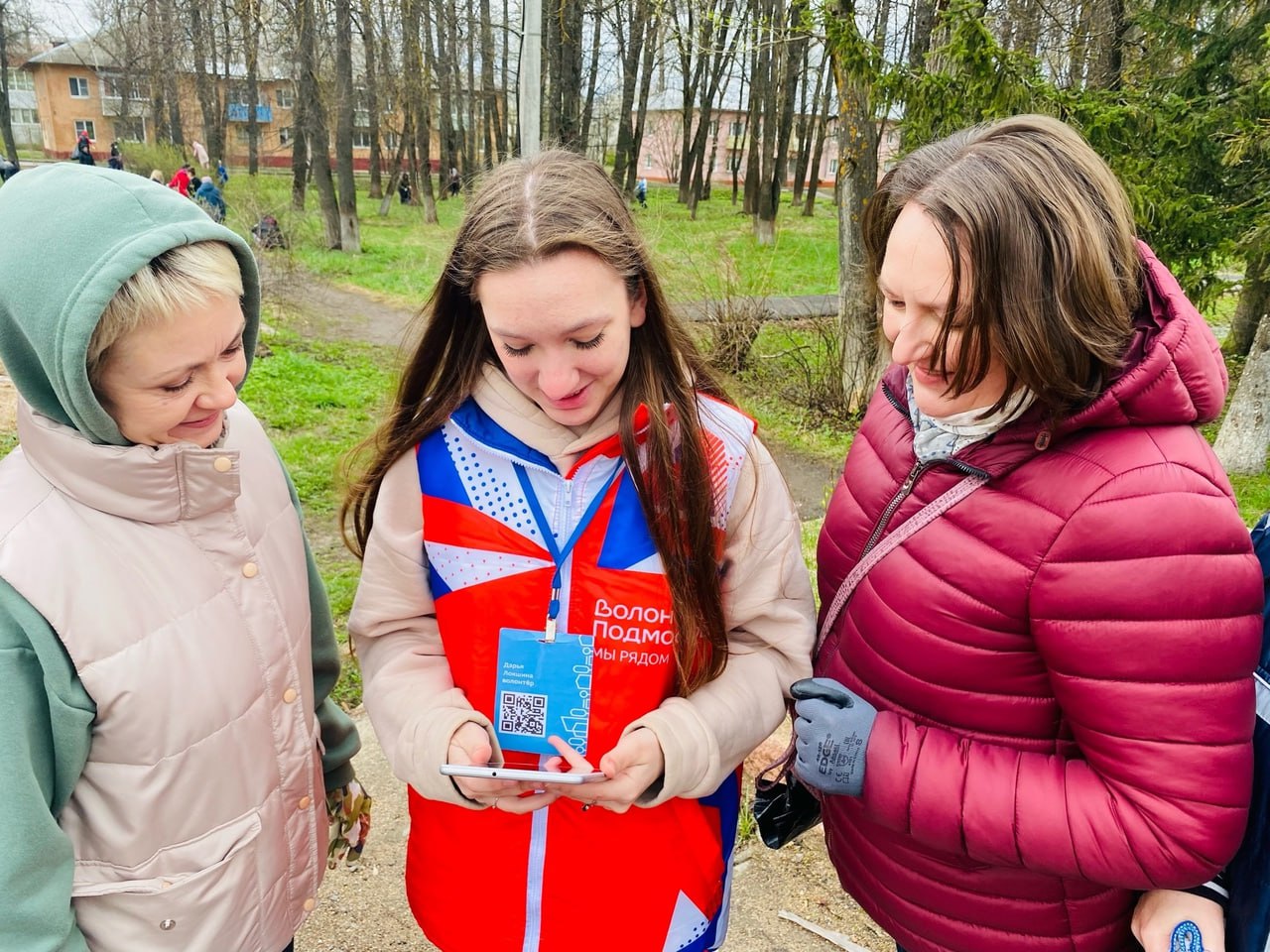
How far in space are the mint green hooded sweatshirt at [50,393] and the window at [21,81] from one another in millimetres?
56485

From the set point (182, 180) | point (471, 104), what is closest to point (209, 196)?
point (182, 180)

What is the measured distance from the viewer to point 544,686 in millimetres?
1387

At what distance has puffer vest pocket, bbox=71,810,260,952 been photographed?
1.29m

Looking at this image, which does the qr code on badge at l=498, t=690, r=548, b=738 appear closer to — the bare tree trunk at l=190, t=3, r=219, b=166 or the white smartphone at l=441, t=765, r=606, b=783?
the white smartphone at l=441, t=765, r=606, b=783

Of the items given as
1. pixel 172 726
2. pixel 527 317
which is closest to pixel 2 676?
pixel 172 726

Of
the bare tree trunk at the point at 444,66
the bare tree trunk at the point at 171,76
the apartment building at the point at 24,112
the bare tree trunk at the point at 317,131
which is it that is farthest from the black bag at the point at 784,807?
the apartment building at the point at 24,112

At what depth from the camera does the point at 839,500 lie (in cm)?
158

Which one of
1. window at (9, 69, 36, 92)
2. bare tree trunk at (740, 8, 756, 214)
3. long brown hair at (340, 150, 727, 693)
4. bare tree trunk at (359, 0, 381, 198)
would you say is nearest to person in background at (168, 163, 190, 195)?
bare tree trunk at (359, 0, 381, 198)

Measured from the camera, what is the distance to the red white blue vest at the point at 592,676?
143 centimetres

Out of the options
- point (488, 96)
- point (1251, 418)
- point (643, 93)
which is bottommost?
point (1251, 418)

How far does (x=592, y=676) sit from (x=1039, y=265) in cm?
85

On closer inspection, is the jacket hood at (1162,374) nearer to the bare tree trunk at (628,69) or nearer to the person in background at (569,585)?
the person in background at (569,585)

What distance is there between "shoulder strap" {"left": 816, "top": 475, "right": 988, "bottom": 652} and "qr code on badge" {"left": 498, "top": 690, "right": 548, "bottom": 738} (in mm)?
501

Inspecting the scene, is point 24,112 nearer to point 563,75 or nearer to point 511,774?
point 563,75
